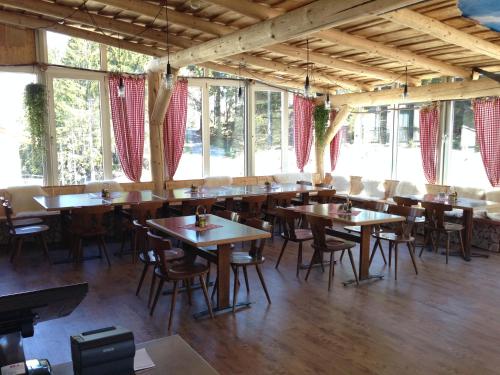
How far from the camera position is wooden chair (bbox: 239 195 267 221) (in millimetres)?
6754

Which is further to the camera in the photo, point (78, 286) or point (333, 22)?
point (333, 22)

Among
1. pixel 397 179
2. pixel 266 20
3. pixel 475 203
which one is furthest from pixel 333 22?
pixel 397 179

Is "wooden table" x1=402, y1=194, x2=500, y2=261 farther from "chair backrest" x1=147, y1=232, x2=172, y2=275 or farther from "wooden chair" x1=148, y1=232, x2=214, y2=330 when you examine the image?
"chair backrest" x1=147, y1=232, x2=172, y2=275

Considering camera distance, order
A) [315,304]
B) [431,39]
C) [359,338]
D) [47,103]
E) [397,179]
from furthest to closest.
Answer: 1. [397,179]
2. [47,103]
3. [431,39]
4. [315,304]
5. [359,338]

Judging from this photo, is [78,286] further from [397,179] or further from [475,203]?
[397,179]

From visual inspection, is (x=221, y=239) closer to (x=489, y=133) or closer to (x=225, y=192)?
(x=225, y=192)

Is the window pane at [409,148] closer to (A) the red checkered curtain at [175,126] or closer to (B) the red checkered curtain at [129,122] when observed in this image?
(A) the red checkered curtain at [175,126]

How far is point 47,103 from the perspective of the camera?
7.72 metres

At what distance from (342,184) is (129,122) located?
490 centimetres

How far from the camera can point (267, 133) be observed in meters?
10.3

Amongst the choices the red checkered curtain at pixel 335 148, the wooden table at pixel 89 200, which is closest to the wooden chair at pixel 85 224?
the wooden table at pixel 89 200

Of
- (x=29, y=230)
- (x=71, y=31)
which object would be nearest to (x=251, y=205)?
(x=29, y=230)

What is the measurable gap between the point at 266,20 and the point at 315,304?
3.52 meters

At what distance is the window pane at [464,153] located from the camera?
27.1 ft
